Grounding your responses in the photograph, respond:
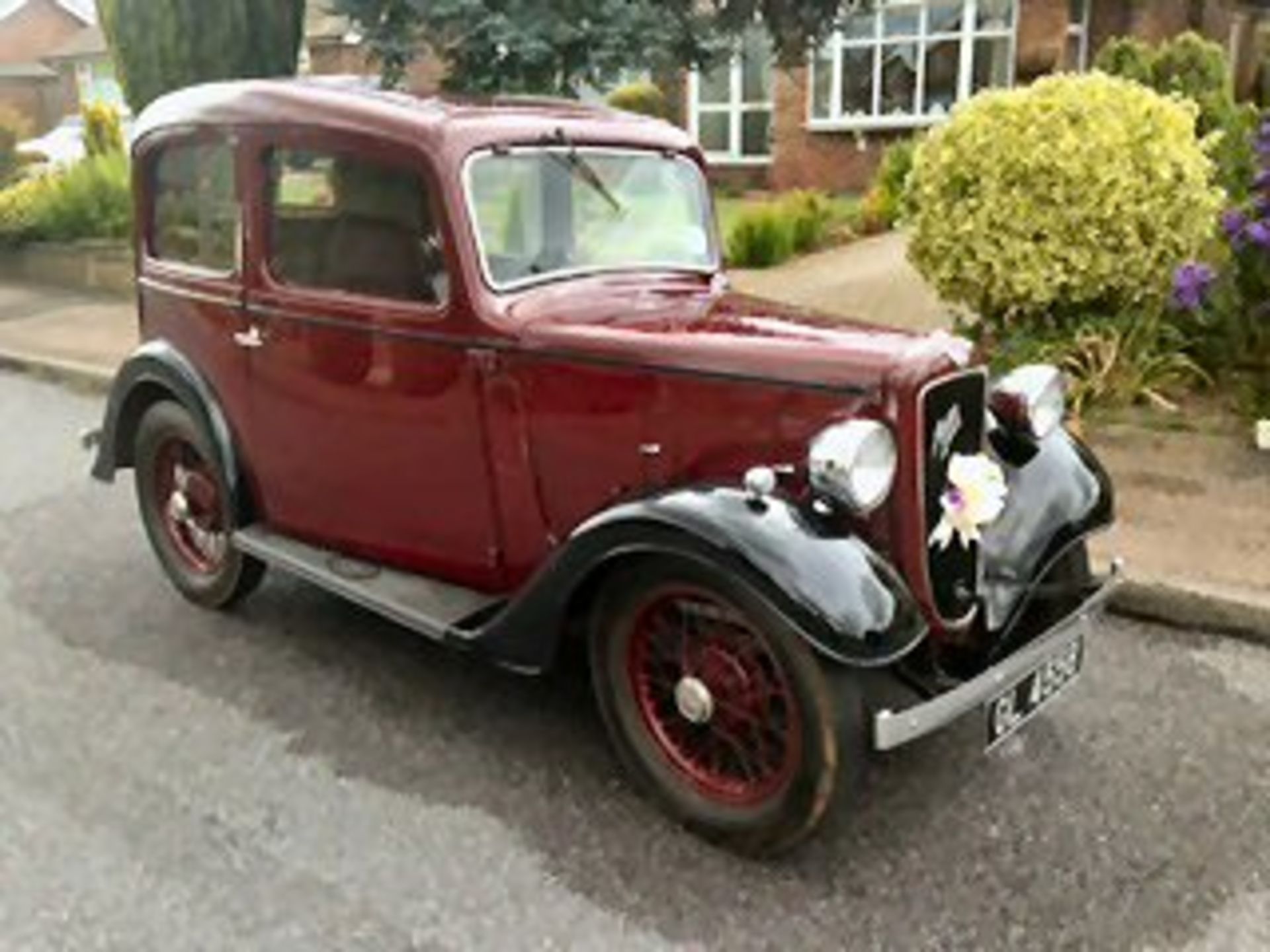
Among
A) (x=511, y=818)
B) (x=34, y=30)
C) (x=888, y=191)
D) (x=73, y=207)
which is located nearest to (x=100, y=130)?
(x=73, y=207)

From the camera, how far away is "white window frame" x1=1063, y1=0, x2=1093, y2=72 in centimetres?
1686

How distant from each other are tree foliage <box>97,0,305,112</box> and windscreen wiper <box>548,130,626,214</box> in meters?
7.38

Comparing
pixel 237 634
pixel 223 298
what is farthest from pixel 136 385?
pixel 237 634

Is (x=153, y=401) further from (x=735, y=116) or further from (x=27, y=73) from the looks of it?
(x=27, y=73)

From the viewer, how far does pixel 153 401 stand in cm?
476

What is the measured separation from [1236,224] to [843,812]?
4.43 meters

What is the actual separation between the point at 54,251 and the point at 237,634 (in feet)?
32.8

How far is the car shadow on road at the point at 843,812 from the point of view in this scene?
112 inches

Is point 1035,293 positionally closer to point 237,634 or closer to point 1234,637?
point 1234,637

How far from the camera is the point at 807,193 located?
12.4 m

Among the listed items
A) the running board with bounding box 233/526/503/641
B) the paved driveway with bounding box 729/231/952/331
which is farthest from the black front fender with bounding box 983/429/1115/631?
the paved driveway with bounding box 729/231/952/331

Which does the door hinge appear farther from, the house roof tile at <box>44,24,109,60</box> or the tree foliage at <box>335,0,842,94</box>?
the house roof tile at <box>44,24,109,60</box>

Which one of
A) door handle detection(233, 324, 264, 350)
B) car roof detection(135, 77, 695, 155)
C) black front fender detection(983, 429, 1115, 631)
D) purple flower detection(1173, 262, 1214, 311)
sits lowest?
black front fender detection(983, 429, 1115, 631)

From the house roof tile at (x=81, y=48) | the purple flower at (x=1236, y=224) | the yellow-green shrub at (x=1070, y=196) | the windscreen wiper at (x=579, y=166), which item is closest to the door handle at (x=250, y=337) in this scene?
the windscreen wiper at (x=579, y=166)
